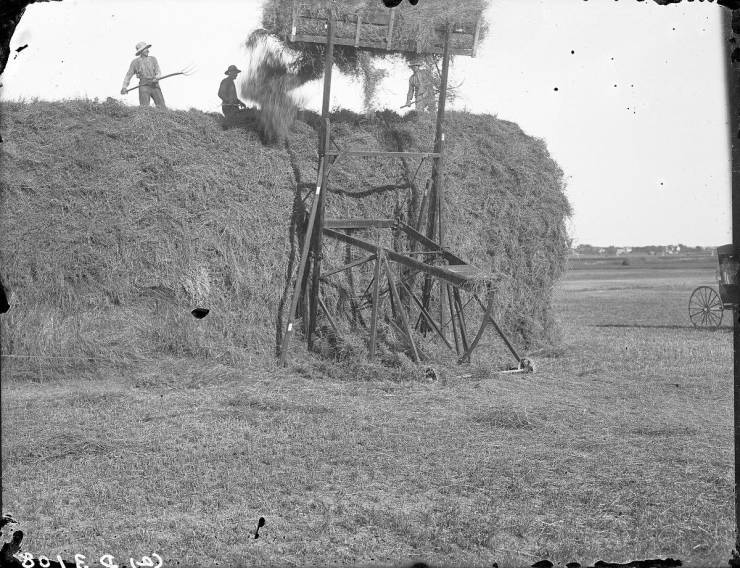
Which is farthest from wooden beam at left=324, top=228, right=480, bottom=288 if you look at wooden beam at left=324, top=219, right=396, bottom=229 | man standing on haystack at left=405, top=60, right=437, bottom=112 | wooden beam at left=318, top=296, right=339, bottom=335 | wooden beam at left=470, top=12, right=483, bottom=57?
wooden beam at left=470, top=12, right=483, bottom=57

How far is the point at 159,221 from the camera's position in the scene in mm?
10227

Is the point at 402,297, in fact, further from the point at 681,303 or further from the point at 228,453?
the point at 681,303

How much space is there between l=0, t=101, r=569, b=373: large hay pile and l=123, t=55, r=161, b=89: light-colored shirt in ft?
Result: 4.25

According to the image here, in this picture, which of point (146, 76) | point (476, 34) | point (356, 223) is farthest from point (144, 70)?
point (476, 34)

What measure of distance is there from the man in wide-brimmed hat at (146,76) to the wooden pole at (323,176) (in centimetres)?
303

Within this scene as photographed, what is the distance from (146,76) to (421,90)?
4456mm

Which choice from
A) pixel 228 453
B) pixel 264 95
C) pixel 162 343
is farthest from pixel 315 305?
pixel 228 453

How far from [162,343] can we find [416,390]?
10.8 ft

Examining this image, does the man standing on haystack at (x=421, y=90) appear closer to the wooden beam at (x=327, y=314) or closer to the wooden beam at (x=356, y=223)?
the wooden beam at (x=356, y=223)

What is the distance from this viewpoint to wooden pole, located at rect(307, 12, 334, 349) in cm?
1077

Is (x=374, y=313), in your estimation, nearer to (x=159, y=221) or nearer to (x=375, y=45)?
(x=159, y=221)

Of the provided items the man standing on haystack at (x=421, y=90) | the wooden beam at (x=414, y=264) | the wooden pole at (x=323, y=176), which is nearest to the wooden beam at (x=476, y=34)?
the man standing on haystack at (x=421, y=90)

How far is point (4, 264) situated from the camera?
9.22 meters

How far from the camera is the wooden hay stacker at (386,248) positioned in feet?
34.0
